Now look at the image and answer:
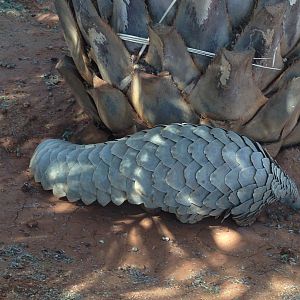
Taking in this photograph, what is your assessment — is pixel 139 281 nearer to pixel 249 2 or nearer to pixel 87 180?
pixel 87 180

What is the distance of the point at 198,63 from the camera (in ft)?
10.5

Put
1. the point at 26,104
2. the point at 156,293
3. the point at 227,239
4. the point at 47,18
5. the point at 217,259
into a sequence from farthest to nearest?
the point at 47,18 < the point at 26,104 < the point at 227,239 < the point at 217,259 < the point at 156,293

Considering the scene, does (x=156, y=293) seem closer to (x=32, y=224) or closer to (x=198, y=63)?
(x=32, y=224)

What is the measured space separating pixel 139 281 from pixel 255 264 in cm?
54

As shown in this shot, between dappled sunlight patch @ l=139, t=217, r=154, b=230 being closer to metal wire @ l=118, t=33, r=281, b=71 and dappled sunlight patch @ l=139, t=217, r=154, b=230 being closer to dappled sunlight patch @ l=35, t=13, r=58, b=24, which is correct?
metal wire @ l=118, t=33, r=281, b=71

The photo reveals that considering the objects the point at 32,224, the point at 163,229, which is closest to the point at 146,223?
the point at 163,229

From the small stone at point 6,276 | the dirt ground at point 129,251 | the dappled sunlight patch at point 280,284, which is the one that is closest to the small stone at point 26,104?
the dirt ground at point 129,251

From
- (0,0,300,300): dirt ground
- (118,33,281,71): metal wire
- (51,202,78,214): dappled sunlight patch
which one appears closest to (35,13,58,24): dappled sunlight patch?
(0,0,300,300): dirt ground

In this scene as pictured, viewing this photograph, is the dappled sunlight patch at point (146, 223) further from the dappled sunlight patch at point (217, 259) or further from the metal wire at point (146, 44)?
the metal wire at point (146, 44)

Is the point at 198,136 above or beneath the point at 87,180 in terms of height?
above

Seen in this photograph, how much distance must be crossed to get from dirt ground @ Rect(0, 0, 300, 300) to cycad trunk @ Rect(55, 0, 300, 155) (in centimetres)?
49

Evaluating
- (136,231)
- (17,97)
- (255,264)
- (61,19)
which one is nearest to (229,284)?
(255,264)

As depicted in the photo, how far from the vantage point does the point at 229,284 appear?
9.05ft

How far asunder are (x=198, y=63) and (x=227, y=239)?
2.83 feet
